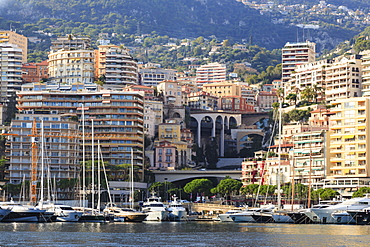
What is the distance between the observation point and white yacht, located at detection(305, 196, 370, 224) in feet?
388

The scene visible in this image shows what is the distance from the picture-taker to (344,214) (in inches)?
4670

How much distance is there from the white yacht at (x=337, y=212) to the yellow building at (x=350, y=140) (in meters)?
30.3

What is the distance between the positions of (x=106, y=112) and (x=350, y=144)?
54.6 metres

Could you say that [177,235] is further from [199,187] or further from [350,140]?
[199,187]

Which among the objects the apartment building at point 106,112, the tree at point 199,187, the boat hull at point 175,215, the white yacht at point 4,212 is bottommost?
the boat hull at point 175,215

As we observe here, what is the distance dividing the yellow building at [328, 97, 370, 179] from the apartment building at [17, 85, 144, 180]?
4232 centimetres

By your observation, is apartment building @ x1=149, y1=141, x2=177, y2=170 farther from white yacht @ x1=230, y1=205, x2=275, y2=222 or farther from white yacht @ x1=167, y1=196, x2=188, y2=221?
white yacht @ x1=230, y1=205, x2=275, y2=222

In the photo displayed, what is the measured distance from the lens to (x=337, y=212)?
119 meters

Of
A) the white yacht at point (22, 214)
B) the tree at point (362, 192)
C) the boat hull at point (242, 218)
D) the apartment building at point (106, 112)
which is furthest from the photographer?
the apartment building at point (106, 112)

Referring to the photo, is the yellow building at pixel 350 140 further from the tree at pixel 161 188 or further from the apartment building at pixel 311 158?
the tree at pixel 161 188

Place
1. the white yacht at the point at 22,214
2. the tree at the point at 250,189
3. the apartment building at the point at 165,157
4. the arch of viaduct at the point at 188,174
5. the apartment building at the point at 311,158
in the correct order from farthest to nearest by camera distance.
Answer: the apartment building at the point at 165,157 < the arch of viaduct at the point at 188,174 < the tree at the point at 250,189 < the apartment building at the point at 311,158 < the white yacht at the point at 22,214

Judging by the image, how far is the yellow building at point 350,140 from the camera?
150 m

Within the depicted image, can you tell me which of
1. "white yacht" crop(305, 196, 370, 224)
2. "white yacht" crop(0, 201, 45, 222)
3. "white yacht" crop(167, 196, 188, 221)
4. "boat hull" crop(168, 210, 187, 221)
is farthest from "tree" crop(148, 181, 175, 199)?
"white yacht" crop(0, 201, 45, 222)

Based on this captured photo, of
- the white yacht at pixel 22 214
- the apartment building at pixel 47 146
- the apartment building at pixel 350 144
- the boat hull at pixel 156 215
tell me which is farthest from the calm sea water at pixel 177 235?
the apartment building at pixel 47 146
